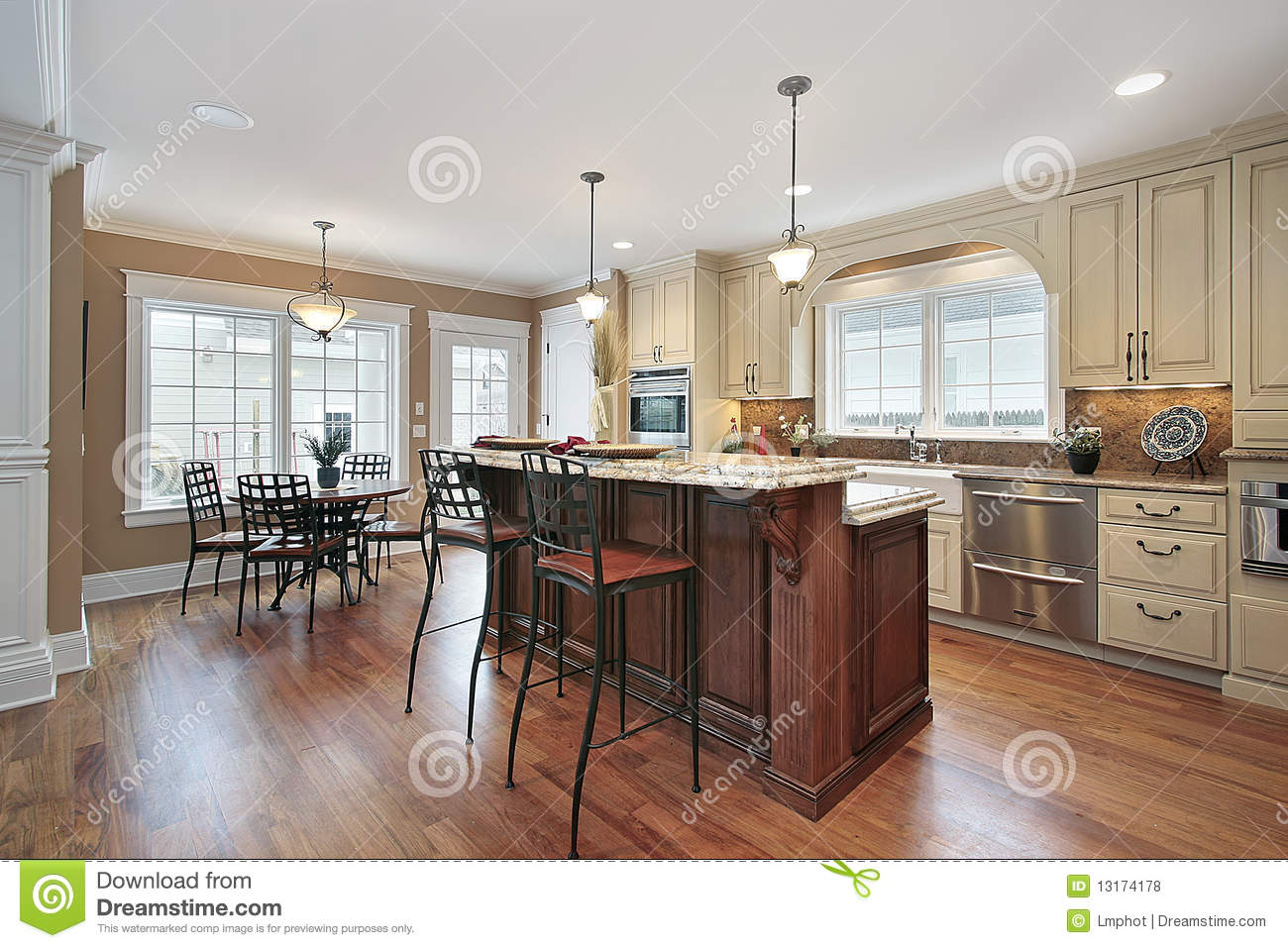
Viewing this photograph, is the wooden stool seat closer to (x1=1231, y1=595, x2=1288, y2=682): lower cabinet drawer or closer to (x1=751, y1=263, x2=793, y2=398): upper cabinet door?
(x1=1231, y1=595, x2=1288, y2=682): lower cabinet drawer

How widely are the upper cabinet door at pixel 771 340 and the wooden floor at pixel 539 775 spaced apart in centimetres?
248

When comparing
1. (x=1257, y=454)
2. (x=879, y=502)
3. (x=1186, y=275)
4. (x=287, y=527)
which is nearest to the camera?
(x=879, y=502)

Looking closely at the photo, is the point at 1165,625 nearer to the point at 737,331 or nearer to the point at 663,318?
the point at 737,331

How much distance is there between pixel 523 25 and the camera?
7.61 ft

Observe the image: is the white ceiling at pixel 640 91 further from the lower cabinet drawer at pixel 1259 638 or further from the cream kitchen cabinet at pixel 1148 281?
the lower cabinet drawer at pixel 1259 638

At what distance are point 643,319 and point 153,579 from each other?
4290mm

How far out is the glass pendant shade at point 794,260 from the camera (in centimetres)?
287

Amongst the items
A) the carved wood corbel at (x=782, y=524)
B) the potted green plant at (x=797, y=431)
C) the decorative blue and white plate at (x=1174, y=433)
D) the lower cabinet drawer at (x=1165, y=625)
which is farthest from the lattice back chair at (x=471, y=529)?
the decorative blue and white plate at (x=1174, y=433)

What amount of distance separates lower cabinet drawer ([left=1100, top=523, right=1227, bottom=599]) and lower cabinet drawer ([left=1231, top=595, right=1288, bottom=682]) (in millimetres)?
102

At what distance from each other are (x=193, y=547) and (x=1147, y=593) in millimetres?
5515

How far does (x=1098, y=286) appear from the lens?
3.49 m

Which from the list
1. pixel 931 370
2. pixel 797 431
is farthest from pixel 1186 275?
pixel 797 431

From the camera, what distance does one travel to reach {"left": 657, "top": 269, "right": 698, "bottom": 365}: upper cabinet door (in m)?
5.27

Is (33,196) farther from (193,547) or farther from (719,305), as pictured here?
(719,305)
